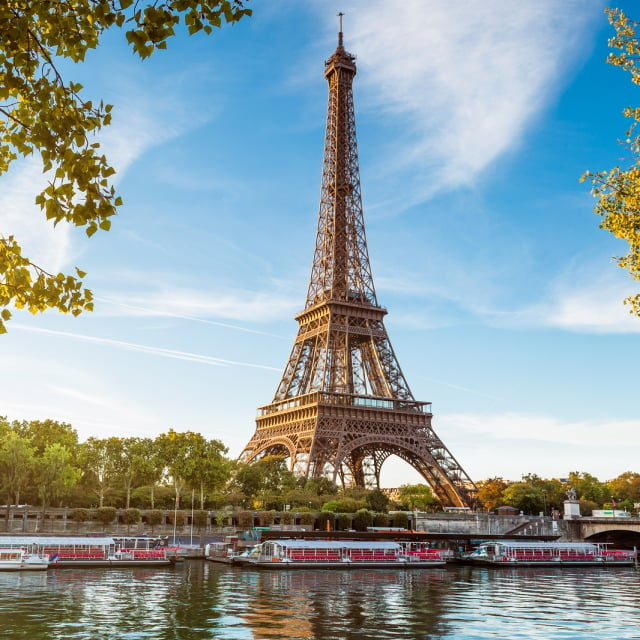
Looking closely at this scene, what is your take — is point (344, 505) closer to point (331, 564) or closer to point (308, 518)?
point (308, 518)

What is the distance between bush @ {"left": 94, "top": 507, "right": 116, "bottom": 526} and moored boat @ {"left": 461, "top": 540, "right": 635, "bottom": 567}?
3643 centimetres

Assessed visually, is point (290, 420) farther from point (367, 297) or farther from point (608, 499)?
point (608, 499)

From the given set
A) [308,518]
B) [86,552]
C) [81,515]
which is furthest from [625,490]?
[86,552]

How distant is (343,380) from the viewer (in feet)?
314

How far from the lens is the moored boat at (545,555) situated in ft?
210

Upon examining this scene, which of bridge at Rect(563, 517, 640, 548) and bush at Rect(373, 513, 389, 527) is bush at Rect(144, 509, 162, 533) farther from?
bridge at Rect(563, 517, 640, 548)

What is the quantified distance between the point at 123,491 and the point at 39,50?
261ft

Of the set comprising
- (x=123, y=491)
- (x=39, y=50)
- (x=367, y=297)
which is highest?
(x=367, y=297)

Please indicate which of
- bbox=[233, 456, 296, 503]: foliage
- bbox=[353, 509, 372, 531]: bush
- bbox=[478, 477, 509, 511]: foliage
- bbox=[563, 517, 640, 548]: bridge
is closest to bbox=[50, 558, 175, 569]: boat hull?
bbox=[353, 509, 372, 531]: bush

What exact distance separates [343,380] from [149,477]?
29.6m

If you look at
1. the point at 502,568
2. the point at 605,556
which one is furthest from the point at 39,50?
the point at 605,556

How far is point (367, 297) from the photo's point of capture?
10338 centimetres

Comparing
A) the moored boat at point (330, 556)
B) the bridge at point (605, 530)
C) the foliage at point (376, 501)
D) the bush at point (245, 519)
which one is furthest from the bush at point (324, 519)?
the bridge at point (605, 530)

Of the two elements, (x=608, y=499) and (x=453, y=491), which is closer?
(x=453, y=491)
